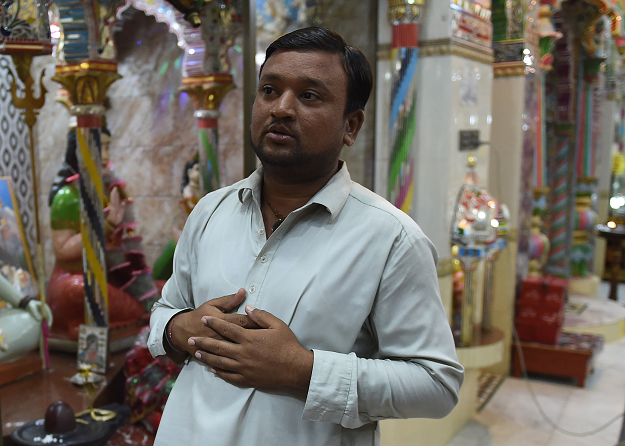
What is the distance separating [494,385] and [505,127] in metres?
2.40

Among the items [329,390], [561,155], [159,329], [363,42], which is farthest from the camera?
[561,155]

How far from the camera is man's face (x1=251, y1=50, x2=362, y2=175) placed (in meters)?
1.32

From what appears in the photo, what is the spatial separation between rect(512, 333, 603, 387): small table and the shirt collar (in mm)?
4857

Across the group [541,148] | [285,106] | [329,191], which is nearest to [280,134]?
[285,106]

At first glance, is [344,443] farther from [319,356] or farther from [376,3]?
[376,3]

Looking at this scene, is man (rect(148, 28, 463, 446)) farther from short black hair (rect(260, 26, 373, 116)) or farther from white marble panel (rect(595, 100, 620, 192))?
white marble panel (rect(595, 100, 620, 192))

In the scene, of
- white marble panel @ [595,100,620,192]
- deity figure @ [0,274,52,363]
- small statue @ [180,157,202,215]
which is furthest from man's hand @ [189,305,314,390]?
white marble panel @ [595,100,620,192]

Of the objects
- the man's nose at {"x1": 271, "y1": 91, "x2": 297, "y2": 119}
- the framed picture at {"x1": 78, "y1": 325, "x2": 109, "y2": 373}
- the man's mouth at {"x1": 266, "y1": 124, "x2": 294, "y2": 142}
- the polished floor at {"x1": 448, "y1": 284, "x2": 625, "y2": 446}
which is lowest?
the polished floor at {"x1": 448, "y1": 284, "x2": 625, "y2": 446}

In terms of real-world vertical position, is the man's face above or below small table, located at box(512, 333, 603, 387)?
above

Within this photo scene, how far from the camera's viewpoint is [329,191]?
1387 millimetres

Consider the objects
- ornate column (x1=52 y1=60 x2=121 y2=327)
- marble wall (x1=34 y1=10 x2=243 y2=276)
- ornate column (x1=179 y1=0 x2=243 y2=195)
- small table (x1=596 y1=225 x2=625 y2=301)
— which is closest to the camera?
ornate column (x1=179 y1=0 x2=243 y2=195)

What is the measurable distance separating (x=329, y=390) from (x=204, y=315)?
328mm

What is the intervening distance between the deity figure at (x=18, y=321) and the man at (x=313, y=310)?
2.66m

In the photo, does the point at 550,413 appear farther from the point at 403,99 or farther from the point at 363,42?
the point at 363,42
